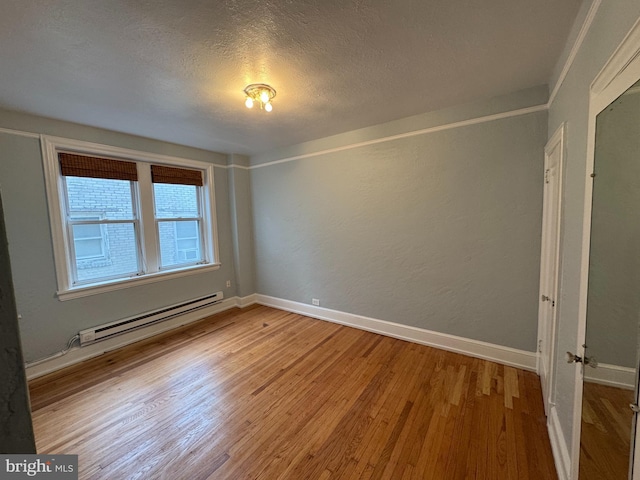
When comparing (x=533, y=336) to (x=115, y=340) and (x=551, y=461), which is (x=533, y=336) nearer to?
(x=551, y=461)

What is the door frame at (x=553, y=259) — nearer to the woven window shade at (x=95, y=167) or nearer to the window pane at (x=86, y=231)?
the woven window shade at (x=95, y=167)

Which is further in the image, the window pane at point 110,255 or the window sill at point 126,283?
the window pane at point 110,255

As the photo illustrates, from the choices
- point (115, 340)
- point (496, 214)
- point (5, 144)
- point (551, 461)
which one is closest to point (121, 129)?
point (5, 144)

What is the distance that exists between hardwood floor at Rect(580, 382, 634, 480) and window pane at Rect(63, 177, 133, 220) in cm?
422

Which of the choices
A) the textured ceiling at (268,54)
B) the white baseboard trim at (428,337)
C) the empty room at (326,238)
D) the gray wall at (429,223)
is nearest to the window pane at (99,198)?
the empty room at (326,238)

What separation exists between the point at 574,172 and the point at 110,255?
4.28 m

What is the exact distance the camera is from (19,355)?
1.41 ft

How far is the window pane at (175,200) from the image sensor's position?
3.51m

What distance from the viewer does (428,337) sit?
290 cm

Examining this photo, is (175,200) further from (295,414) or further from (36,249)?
(295,414)

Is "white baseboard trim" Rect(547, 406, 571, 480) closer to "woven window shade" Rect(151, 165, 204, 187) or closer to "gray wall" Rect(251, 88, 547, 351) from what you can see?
"gray wall" Rect(251, 88, 547, 351)

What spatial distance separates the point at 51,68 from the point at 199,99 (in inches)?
36.0

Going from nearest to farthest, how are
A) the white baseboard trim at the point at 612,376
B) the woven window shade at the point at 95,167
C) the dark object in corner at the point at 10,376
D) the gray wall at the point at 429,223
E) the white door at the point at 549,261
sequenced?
the dark object in corner at the point at 10,376
the white baseboard trim at the point at 612,376
the white door at the point at 549,261
the gray wall at the point at 429,223
the woven window shade at the point at 95,167

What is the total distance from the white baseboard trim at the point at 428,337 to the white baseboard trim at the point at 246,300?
27.9 inches
